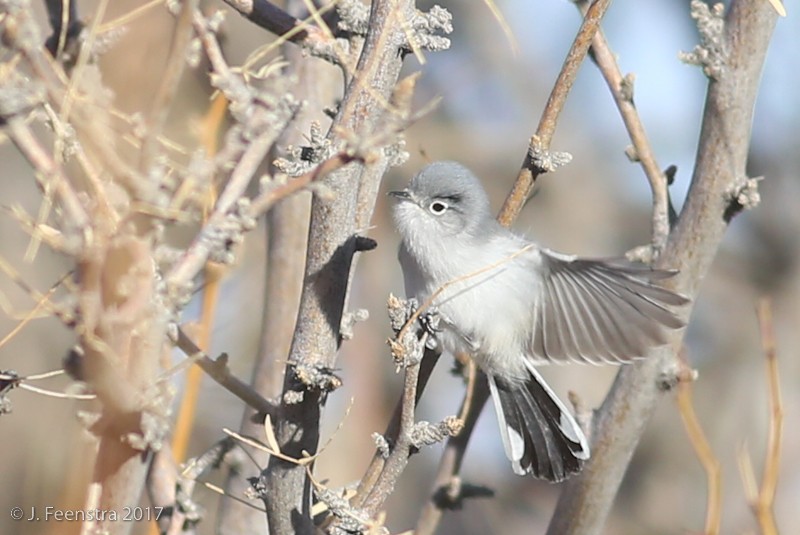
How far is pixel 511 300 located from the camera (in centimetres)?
261

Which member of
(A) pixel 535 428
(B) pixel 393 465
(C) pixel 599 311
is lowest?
(B) pixel 393 465

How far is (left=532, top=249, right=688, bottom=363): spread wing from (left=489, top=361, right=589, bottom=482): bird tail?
0.14m

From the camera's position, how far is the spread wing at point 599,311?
2.29 meters

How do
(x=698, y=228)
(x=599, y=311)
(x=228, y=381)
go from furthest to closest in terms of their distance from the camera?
(x=599, y=311) → (x=698, y=228) → (x=228, y=381)

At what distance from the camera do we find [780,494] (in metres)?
5.65

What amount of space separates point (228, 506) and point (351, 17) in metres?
1.28

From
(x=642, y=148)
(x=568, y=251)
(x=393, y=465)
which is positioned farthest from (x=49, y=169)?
(x=568, y=251)

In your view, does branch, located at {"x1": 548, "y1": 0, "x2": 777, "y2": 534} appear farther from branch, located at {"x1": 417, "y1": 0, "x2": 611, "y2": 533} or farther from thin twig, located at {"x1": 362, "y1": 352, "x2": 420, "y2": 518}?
thin twig, located at {"x1": 362, "y1": 352, "x2": 420, "y2": 518}

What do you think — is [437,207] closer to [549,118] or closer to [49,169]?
[549,118]

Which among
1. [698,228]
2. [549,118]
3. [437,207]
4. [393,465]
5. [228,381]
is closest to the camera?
[393,465]

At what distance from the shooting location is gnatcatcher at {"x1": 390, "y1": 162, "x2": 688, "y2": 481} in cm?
248

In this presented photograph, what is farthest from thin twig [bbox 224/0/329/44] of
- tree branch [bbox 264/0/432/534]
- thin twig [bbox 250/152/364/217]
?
thin twig [bbox 250/152/364/217]

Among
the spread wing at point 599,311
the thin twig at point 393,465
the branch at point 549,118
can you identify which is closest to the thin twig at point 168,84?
the thin twig at point 393,465

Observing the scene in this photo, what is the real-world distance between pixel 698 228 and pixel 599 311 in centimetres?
35
